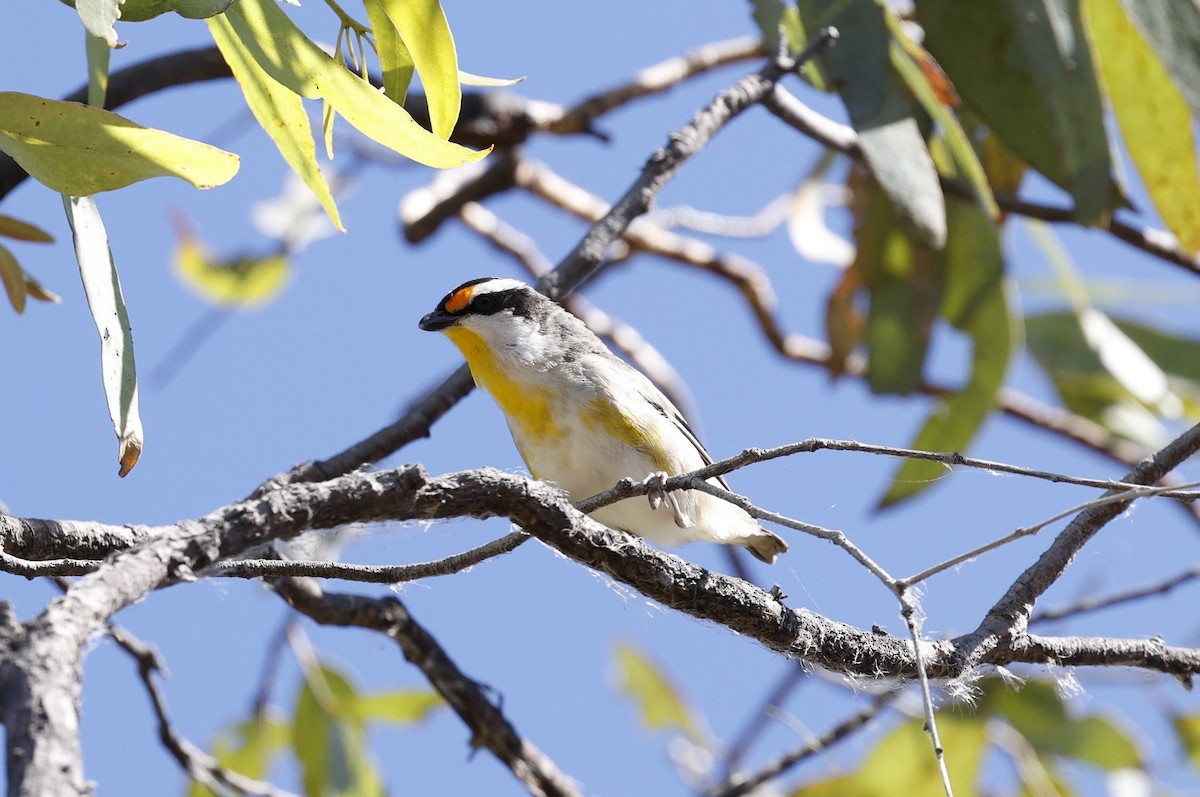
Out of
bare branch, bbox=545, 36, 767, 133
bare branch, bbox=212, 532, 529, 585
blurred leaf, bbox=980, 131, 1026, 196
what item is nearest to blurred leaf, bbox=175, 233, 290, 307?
bare branch, bbox=545, 36, 767, 133

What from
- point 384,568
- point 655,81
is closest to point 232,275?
point 655,81

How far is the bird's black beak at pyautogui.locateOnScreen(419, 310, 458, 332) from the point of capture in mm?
3535

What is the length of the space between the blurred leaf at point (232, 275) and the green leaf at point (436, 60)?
3945mm

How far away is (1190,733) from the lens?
4617 millimetres

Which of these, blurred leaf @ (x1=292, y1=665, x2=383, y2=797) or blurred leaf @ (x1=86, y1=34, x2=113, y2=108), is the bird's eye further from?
blurred leaf @ (x1=86, y1=34, x2=113, y2=108)

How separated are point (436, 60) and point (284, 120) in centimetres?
25

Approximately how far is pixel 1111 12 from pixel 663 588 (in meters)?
2.51

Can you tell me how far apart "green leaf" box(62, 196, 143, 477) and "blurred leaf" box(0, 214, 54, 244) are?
0.65m

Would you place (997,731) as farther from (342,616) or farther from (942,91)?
(342,616)

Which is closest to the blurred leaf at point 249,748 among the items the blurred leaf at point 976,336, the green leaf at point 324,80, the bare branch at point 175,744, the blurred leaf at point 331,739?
the blurred leaf at point 331,739

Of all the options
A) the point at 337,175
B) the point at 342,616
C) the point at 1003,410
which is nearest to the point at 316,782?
the point at 342,616

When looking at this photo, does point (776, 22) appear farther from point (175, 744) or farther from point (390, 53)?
point (175, 744)

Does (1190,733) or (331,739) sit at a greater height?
(1190,733)

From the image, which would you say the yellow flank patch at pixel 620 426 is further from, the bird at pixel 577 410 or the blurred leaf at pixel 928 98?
the blurred leaf at pixel 928 98
